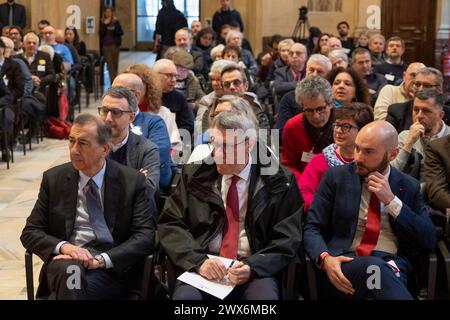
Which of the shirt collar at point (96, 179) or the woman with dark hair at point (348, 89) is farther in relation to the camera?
the woman with dark hair at point (348, 89)

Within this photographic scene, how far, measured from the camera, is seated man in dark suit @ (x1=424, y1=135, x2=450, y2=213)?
186 inches

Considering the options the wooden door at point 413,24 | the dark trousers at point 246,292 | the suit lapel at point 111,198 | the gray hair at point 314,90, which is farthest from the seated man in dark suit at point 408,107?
the wooden door at point 413,24

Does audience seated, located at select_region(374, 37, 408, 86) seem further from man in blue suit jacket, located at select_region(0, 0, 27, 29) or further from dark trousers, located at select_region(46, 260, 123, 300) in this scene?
man in blue suit jacket, located at select_region(0, 0, 27, 29)

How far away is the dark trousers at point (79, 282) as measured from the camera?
386 cm

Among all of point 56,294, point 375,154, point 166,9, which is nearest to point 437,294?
point 375,154

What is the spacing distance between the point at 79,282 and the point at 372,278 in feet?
4.49

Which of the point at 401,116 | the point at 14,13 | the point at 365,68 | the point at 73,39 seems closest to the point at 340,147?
the point at 401,116

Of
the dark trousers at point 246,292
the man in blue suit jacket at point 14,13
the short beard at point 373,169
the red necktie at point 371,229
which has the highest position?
the man in blue suit jacket at point 14,13

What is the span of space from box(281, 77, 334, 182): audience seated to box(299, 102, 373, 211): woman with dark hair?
81cm

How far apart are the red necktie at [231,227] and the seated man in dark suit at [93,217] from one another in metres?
0.36

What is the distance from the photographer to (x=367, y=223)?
4.11 meters

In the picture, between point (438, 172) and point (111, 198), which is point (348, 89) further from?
point (111, 198)

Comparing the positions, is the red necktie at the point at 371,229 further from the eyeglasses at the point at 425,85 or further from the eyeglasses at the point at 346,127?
the eyeglasses at the point at 425,85

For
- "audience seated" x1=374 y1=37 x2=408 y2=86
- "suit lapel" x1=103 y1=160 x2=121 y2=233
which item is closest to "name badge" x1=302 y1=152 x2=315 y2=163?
"suit lapel" x1=103 y1=160 x2=121 y2=233
